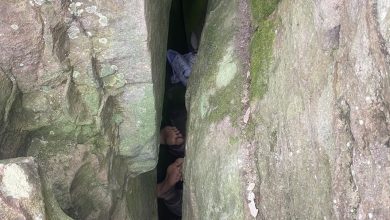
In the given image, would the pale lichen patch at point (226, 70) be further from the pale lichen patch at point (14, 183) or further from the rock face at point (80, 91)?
the pale lichen patch at point (14, 183)

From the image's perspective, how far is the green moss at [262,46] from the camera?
2576 mm

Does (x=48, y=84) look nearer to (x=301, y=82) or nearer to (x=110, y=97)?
(x=110, y=97)

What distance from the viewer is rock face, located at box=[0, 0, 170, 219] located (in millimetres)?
2332

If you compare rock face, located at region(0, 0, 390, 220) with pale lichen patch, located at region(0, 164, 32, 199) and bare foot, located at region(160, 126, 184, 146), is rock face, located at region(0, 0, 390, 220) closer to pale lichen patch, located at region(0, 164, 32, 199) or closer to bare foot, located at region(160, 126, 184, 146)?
pale lichen patch, located at region(0, 164, 32, 199)

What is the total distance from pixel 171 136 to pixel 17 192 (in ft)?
7.51

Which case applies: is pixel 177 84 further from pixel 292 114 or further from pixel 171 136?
pixel 292 114

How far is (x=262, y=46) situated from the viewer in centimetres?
266

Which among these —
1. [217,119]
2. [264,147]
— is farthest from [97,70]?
[264,147]

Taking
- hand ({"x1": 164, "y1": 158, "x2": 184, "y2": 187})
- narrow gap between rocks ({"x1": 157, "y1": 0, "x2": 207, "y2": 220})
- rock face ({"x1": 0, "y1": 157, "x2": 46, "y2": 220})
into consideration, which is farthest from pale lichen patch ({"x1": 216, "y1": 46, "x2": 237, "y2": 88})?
hand ({"x1": 164, "y1": 158, "x2": 184, "y2": 187})

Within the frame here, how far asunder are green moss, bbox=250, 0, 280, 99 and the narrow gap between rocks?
1.29 metres

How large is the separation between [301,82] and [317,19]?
259mm

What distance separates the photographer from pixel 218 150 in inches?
110

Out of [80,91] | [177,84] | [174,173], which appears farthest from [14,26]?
[174,173]

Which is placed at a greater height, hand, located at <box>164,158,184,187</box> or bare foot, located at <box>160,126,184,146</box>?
bare foot, located at <box>160,126,184,146</box>
